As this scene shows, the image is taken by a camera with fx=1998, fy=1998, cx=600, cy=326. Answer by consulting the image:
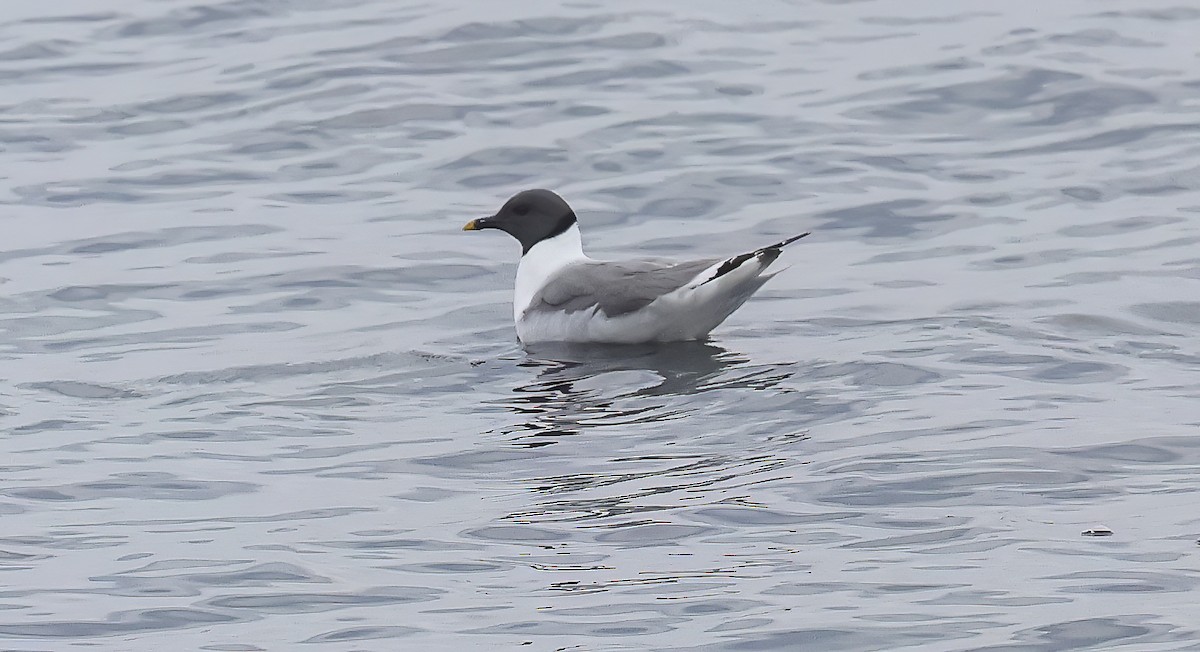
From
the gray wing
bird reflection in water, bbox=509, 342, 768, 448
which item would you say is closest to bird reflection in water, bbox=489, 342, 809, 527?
bird reflection in water, bbox=509, 342, 768, 448

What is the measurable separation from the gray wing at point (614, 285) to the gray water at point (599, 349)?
1.01 feet

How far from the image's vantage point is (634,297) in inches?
430

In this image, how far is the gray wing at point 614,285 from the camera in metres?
10.9

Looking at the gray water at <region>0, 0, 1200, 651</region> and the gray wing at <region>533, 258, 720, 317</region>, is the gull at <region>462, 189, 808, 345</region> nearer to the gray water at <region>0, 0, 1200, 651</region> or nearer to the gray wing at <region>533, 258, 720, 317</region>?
the gray wing at <region>533, 258, 720, 317</region>

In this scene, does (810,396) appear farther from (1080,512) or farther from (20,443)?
(20,443)

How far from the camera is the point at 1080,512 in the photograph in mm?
7352

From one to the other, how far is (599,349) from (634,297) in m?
0.39

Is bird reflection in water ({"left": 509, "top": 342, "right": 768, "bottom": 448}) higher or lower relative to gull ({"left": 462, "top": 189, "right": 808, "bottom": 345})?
lower

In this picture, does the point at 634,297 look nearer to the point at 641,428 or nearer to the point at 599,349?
the point at 599,349

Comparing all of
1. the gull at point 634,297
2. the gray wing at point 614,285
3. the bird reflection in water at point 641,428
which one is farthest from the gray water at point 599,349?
the gray wing at point 614,285

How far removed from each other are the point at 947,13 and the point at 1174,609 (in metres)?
14.7

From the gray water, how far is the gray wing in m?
0.31

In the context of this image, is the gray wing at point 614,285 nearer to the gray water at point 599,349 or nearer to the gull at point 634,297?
the gull at point 634,297

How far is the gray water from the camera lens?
6.68m
